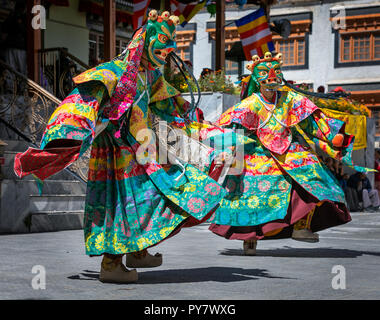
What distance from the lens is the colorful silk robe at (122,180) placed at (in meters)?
5.42

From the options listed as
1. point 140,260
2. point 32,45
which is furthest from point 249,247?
point 32,45

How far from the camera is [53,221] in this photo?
35.4 ft

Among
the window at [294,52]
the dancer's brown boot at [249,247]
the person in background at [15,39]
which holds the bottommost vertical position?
the dancer's brown boot at [249,247]

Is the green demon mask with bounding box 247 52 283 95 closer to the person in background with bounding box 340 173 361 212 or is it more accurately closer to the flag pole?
the flag pole

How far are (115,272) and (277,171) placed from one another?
291 centimetres

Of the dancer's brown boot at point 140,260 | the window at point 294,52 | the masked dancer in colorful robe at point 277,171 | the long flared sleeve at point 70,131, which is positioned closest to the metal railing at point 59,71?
the masked dancer in colorful robe at point 277,171

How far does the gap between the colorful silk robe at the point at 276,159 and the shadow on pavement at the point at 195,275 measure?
A: 126cm

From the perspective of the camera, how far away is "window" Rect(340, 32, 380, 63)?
32.8m

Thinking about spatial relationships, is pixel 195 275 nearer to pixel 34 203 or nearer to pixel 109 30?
pixel 34 203

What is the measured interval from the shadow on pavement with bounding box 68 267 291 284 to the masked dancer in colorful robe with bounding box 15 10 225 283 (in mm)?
315

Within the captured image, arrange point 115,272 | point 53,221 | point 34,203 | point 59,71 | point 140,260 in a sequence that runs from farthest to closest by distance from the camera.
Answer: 1. point 59,71
2. point 53,221
3. point 34,203
4. point 140,260
5. point 115,272

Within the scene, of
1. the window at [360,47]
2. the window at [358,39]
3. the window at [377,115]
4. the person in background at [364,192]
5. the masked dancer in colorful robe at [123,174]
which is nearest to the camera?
the masked dancer in colorful robe at [123,174]

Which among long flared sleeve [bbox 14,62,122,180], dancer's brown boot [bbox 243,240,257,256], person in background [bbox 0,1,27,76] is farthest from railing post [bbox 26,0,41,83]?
long flared sleeve [bbox 14,62,122,180]

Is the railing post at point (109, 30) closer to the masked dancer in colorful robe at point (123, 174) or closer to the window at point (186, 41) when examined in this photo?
the masked dancer in colorful robe at point (123, 174)
